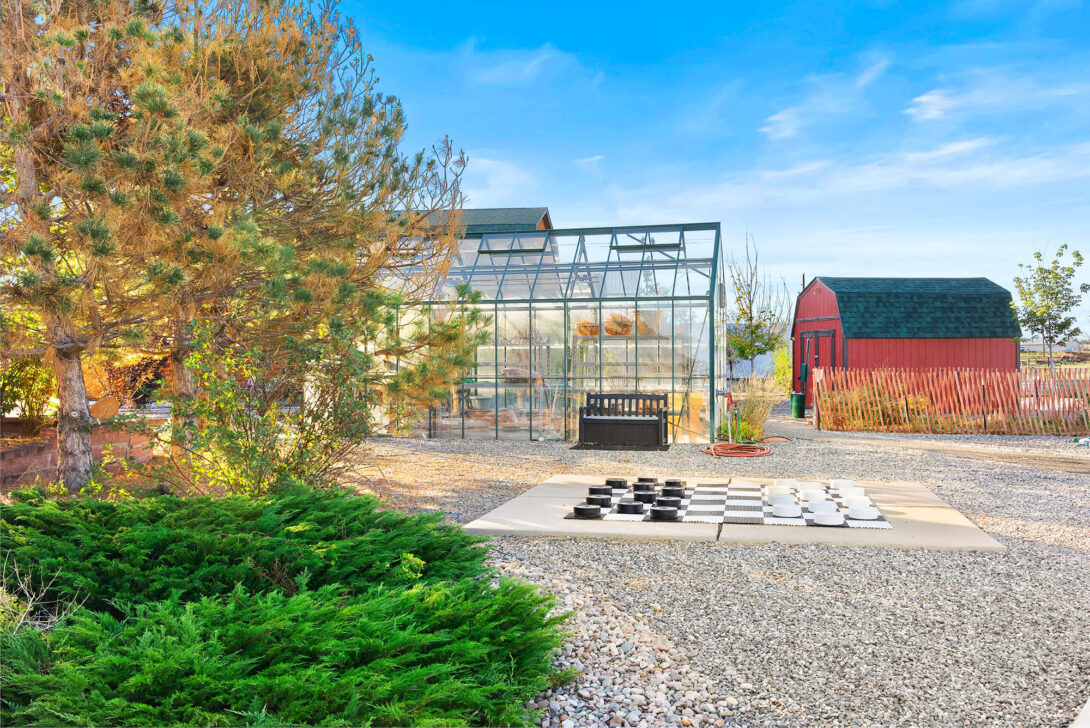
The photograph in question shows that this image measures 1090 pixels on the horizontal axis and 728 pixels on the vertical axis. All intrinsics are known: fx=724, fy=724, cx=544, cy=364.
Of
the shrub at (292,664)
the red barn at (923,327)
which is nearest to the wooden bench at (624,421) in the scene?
the shrub at (292,664)

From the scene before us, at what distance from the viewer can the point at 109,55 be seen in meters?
5.67

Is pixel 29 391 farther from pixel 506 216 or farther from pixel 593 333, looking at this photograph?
pixel 506 216

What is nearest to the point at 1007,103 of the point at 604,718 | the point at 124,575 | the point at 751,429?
the point at 751,429

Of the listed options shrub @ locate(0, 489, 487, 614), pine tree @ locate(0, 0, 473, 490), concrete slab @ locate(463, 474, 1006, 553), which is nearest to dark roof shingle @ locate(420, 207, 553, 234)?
pine tree @ locate(0, 0, 473, 490)

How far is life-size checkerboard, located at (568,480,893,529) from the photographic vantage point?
5.63 meters

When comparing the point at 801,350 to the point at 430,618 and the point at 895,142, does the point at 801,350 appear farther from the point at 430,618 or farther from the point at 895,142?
the point at 430,618

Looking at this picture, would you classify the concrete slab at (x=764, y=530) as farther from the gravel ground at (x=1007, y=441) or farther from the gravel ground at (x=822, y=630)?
the gravel ground at (x=1007, y=441)

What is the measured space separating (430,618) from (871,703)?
1.68 m

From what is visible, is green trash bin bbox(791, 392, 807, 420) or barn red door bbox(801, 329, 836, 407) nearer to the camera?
green trash bin bbox(791, 392, 807, 420)

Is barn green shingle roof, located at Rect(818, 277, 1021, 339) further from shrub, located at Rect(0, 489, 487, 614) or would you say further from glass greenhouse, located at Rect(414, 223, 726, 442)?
shrub, located at Rect(0, 489, 487, 614)

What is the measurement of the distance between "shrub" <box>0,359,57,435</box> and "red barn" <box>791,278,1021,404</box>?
1697cm

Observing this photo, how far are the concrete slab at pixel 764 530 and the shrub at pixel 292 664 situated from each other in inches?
103

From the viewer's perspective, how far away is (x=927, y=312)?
1878 cm

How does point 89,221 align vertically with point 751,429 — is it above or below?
above
